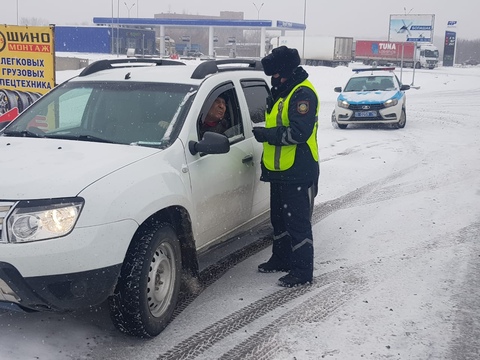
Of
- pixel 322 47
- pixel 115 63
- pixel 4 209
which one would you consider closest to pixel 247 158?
pixel 115 63

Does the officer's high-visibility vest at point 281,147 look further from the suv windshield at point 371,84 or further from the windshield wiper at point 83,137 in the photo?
the suv windshield at point 371,84

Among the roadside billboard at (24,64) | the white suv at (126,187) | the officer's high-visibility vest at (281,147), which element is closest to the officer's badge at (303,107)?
the officer's high-visibility vest at (281,147)

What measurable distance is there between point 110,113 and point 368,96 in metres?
13.1

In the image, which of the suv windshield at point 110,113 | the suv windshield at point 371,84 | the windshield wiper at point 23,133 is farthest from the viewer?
the suv windshield at point 371,84

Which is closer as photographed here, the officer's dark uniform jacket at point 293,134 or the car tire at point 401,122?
the officer's dark uniform jacket at point 293,134

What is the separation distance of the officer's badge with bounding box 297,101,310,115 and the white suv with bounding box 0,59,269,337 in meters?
0.66

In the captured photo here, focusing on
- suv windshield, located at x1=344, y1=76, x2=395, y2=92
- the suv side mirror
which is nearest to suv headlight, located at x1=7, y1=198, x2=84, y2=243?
the suv side mirror

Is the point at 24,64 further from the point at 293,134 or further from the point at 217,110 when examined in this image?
the point at 293,134

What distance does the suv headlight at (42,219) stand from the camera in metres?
3.40

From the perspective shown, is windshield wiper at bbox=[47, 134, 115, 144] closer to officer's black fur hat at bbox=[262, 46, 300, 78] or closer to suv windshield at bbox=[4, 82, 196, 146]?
suv windshield at bbox=[4, 82, 196, 146]

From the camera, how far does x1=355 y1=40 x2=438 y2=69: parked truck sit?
6384 cm

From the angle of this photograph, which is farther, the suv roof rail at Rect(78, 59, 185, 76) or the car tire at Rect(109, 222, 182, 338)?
the suv roof rail at Rect(78, 59, 185, 76)

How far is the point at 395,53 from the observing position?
225ft

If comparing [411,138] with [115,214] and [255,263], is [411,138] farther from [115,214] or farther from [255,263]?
[115,214]
